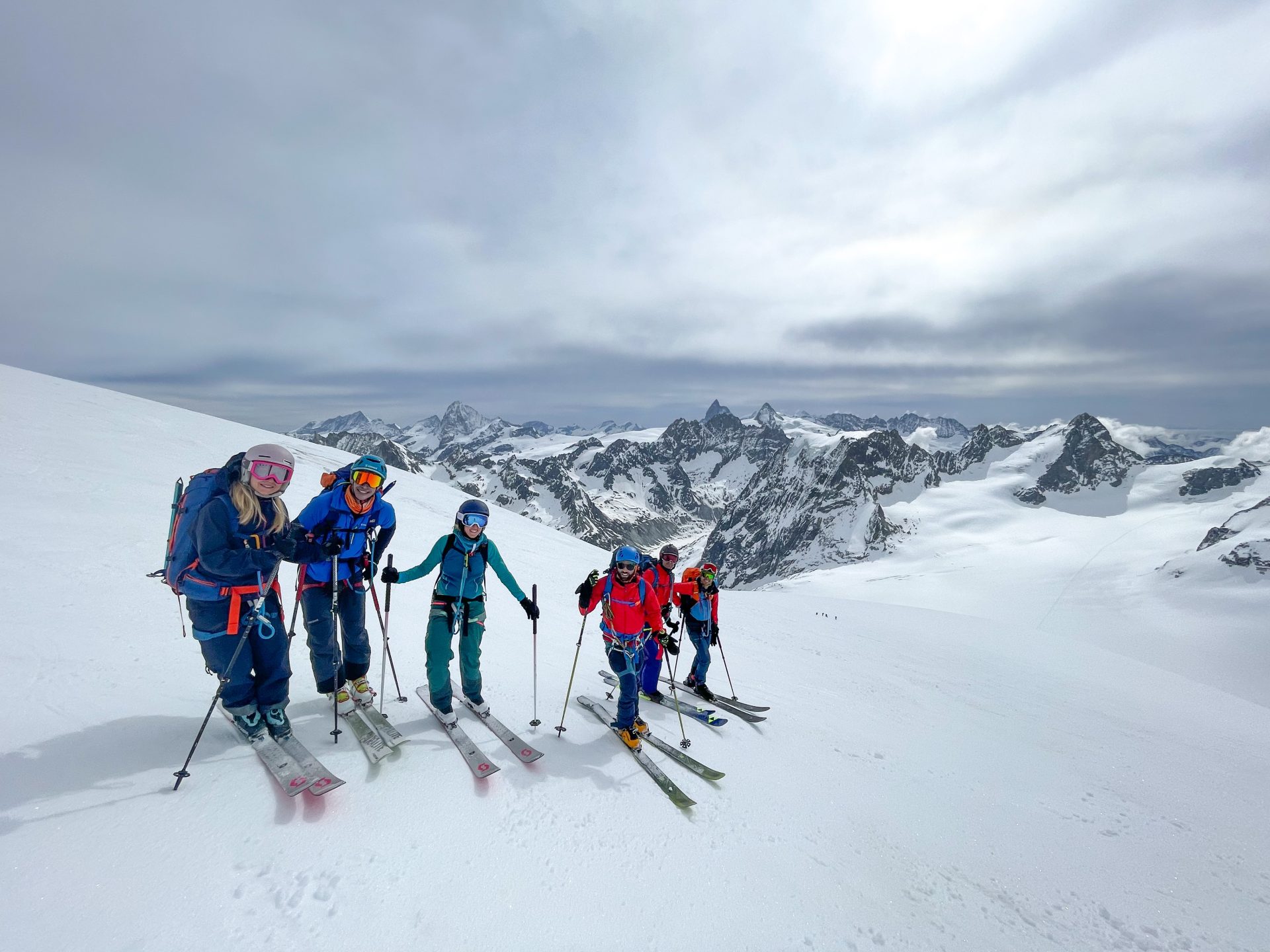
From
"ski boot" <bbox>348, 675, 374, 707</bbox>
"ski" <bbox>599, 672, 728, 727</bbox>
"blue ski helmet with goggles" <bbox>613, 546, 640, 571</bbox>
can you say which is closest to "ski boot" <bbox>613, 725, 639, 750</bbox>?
"ski" <bbox>599, 672, 728, 727</bbox>

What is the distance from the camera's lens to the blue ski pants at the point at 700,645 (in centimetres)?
1088

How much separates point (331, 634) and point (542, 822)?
3.69 metres

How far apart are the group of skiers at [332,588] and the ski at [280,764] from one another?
6.1 inches

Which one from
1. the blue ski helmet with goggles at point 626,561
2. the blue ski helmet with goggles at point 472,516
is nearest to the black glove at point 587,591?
the blue ski helmet with goggles at point 626,561

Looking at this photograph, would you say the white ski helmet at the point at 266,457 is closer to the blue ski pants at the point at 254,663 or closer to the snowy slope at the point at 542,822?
the blue ski pants at the point at 254,663

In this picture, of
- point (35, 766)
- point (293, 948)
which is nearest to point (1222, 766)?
point (293, 948)

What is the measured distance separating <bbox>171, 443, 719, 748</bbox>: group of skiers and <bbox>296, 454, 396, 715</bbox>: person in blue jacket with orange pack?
13 mm

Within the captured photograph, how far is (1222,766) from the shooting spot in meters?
13.1

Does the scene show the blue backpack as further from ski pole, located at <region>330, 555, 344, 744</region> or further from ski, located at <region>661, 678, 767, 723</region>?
ski, located at <region>661, 678, 767, 723</region>

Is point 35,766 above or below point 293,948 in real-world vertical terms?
above

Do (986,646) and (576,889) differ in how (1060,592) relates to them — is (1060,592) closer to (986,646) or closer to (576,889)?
(986,646)

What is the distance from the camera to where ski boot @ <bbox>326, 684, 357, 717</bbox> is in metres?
6.71

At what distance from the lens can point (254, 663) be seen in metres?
5.71

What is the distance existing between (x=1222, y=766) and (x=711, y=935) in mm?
17078
